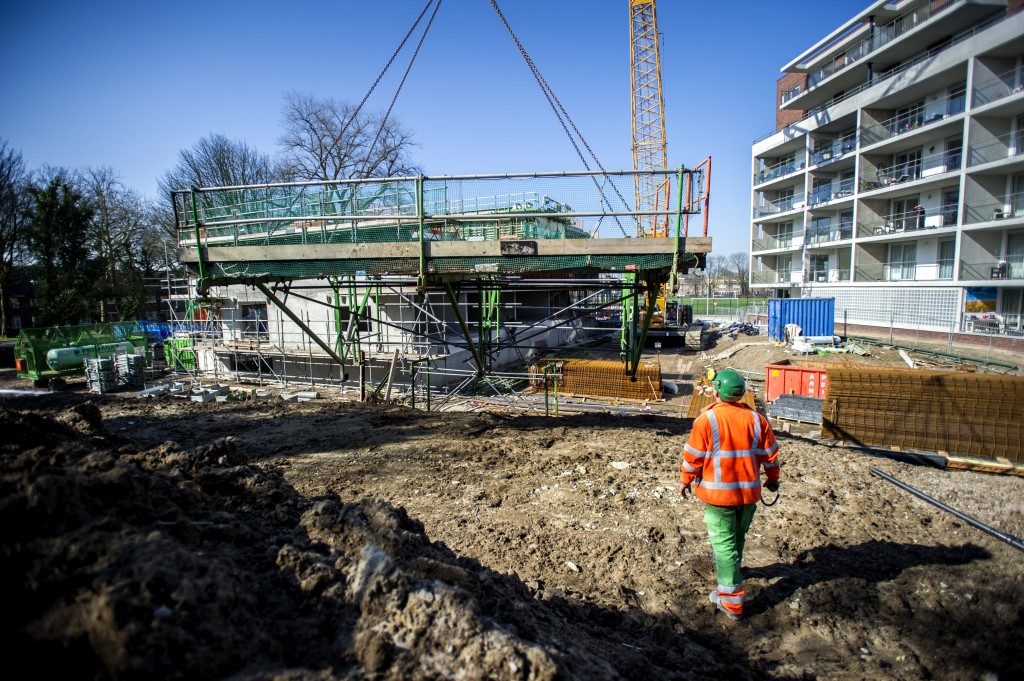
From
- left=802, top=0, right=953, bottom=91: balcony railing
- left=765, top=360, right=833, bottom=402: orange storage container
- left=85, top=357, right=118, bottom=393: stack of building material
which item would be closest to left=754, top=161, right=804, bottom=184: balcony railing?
left=802, top=0, right=953, bottom=91: balcony railing

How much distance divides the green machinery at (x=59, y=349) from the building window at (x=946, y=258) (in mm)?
38501

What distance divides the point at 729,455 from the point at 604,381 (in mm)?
14278

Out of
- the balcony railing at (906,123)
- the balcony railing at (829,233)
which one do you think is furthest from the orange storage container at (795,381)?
the balcony railing at (829,233)

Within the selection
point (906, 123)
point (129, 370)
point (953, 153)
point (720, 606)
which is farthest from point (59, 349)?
point (906, 123)

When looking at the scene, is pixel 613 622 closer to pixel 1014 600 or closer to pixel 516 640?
pixel 516 640

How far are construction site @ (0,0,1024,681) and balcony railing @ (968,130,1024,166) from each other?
69.2 ft

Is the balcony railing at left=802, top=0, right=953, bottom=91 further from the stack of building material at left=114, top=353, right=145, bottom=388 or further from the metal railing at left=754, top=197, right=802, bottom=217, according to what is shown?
the stack of building material at left=114, top=353, right=145, bottom=388

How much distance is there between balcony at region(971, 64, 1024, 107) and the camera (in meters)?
22.9

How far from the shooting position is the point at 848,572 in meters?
4.15

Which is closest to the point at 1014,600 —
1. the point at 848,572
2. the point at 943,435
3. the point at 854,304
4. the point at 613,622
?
the point at 848,572

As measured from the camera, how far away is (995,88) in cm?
2322

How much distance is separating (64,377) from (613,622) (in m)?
24.3

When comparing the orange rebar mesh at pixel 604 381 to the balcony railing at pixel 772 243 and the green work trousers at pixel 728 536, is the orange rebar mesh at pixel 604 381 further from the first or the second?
the balcony railing at pixel 772 243

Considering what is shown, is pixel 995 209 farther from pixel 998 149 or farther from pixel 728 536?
Answer: pixel 728 536
